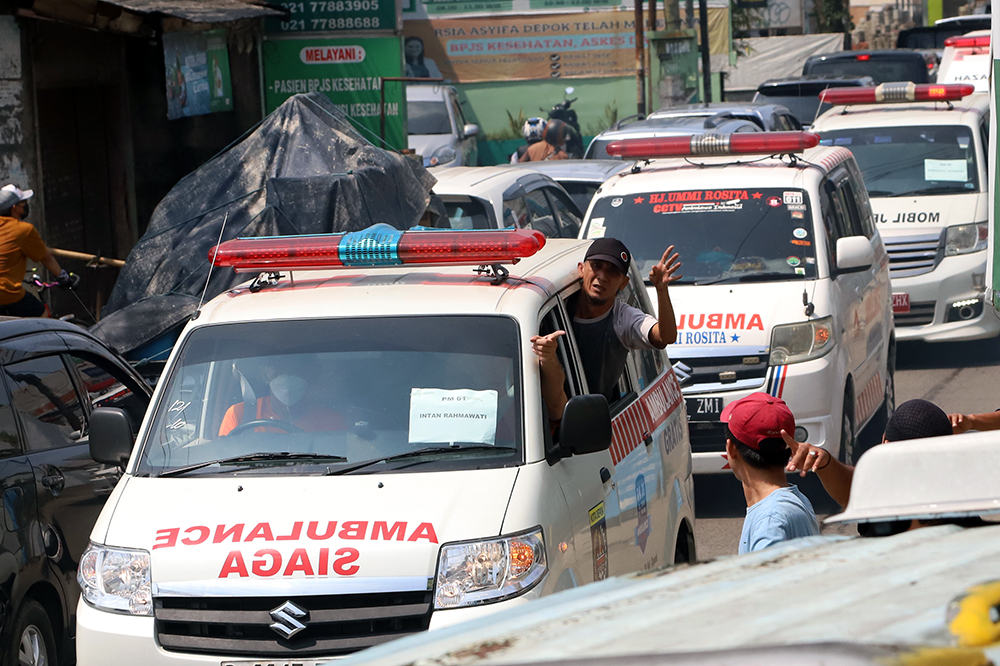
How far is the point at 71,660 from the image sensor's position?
5.68 meters

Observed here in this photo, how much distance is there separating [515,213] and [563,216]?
1202 millimetres

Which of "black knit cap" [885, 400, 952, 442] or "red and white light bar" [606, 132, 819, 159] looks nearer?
"black knit cap" [885, 400, 952, 442]

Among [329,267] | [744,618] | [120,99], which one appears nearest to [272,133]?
[120,99]

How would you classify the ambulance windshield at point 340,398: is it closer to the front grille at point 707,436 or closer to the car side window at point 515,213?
the front grille at point 707,436

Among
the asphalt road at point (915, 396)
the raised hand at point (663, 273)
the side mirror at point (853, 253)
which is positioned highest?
the raised hand at point (663, 273)

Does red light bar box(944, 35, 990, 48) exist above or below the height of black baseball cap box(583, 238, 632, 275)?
above

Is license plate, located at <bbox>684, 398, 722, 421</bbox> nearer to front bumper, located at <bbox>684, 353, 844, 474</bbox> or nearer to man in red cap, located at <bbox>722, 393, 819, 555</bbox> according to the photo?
front bumper, located at <bbox>684, 353, 844, 474</bbox>

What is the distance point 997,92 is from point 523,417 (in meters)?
2.42

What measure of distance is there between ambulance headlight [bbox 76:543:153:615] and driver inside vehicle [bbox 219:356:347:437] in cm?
66

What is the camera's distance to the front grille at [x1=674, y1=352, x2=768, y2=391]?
789 centimetres

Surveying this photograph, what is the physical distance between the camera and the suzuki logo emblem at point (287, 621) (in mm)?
4102

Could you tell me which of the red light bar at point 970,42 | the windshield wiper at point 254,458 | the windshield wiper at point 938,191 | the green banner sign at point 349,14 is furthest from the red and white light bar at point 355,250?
the red light bar at point 970,42

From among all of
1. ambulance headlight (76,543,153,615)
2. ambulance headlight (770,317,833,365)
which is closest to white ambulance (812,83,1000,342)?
ambulance headlight (770,317,833,365)

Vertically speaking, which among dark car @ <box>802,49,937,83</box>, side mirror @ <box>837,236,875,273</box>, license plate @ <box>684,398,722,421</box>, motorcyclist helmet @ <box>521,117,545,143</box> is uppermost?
dark car @ <box>802,49,937,83</box>
